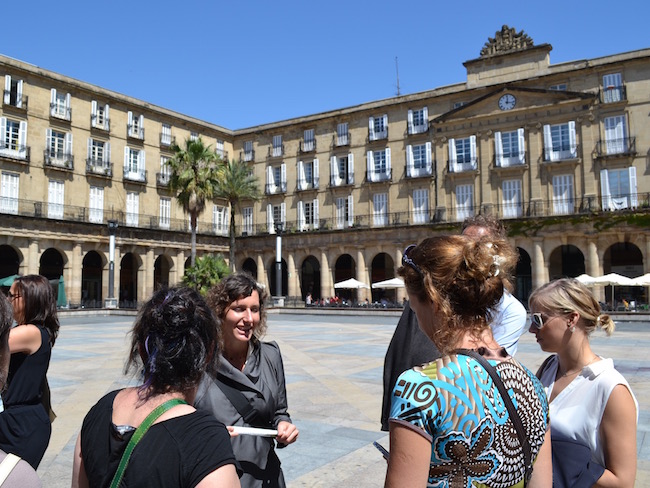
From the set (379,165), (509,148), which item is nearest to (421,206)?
(379,165)

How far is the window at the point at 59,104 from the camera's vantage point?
114ft

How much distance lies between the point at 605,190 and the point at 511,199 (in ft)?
17.6

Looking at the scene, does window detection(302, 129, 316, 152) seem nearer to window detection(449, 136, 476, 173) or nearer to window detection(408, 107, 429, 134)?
window detection(408, 107, 429, 134)

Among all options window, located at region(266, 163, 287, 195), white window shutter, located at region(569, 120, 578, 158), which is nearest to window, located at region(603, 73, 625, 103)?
white window shutter, located at region(569, 120, 578, 158)

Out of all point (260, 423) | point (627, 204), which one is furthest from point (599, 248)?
point (260, 423)

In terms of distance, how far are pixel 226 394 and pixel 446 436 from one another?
1.45m

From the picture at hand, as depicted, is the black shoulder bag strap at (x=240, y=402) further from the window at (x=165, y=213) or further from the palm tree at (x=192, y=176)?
the window at (x=165, y=213)

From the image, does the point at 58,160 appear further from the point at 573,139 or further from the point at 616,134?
the point at 616,134

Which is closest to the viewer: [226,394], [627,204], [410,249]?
[410,249]

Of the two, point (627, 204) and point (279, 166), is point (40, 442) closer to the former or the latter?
point (627, 204)

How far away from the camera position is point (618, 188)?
106ft

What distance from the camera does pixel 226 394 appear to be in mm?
2793

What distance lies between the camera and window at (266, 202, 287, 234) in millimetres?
43906

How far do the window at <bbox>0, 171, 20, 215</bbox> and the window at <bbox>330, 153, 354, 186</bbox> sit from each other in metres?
20.9
